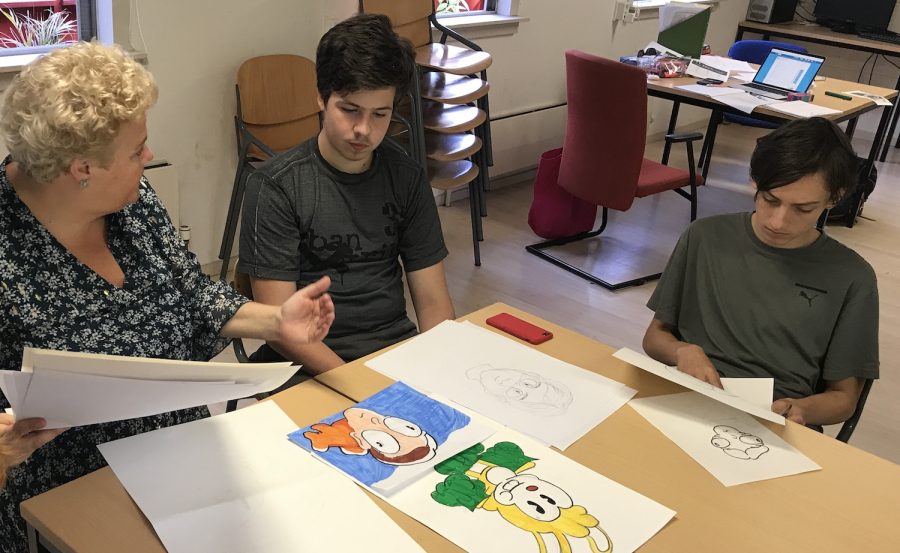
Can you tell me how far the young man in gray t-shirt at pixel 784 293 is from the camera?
1.64 m

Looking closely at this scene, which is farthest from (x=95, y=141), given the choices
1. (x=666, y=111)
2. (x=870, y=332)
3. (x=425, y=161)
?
(x=666, y=111)

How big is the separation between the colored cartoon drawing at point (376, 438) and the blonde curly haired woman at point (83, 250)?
0.17 meters

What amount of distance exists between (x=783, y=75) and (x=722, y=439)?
10.9 feet

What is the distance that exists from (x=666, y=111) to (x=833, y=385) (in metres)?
4.71

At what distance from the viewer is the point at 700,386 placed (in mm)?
1401

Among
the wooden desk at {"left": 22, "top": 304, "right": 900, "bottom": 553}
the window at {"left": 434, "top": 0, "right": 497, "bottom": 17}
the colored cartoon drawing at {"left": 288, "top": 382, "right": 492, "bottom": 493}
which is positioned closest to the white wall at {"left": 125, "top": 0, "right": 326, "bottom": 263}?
the window at {"left": 434, "top": 0, "right": 497, "bottom": 17}

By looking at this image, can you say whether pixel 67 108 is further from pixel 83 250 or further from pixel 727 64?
pixel 727 64

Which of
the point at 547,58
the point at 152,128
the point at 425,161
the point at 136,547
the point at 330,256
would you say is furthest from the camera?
the point at 547,58

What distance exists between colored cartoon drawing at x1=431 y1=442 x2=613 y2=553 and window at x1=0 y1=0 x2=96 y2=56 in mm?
2322

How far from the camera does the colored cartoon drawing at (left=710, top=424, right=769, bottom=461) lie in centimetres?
135

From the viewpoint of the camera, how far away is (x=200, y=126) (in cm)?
318

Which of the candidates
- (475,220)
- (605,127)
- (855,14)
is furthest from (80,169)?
(855,14)

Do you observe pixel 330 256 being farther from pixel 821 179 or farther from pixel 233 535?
pixel 821 179

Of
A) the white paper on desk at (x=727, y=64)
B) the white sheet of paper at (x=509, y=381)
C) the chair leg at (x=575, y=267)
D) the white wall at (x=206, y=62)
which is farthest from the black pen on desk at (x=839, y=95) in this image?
the white sheet of paper at (x=509, y=381)
